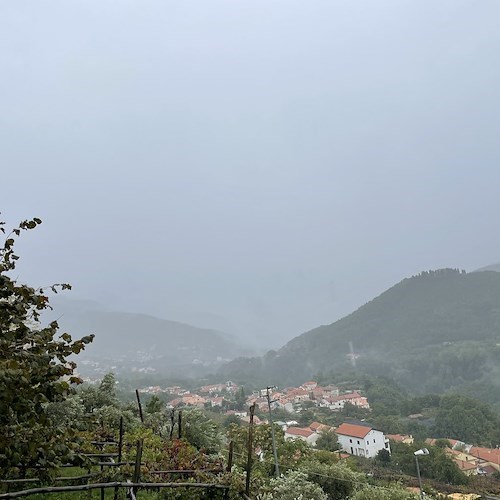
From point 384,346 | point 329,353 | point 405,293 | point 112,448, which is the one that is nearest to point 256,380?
point 329,353

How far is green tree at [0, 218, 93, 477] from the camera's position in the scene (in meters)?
3.18

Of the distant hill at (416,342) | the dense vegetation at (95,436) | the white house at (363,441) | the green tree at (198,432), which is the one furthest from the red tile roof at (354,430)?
the distant hill at (416,342)

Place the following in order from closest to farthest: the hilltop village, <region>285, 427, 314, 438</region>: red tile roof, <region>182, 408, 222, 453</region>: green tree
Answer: <region>182, 408, 222, 453</region>: green tree → the hilltop village → <region>285, 427, 314, 438</region>: red tile roof

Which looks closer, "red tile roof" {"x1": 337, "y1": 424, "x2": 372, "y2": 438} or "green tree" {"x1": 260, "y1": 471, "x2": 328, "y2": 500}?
"green tree" {"x1": 260, "y1": 471, "x2": 328, "y2": 500}

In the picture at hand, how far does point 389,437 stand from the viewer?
175 feet

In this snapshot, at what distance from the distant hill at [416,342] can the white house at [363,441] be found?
2193 inches

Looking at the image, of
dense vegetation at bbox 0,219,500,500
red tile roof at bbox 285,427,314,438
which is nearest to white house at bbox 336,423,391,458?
red tile roof at bbox 285,427,314,438

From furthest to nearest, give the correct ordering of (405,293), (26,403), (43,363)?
(405,293), (43,363), (26,403)

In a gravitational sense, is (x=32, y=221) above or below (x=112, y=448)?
above

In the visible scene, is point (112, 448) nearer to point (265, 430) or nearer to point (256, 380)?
point (265, 430)

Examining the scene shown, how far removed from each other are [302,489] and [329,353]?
522ft

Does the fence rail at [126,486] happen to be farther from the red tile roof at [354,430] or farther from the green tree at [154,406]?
the red tile roof at [354,430]

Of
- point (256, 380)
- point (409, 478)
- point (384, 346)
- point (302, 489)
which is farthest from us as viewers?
point (384, 346)

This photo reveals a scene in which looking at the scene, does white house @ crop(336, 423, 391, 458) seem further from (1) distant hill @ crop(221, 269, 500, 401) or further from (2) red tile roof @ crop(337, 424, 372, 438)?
(1) distant hill @ crop(221, 269, 500, 401)
